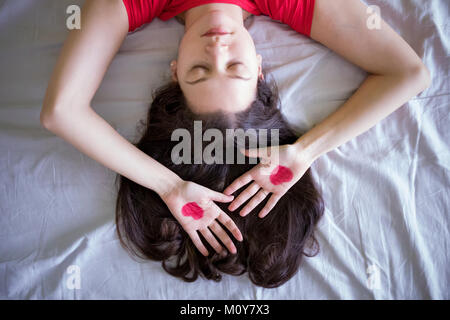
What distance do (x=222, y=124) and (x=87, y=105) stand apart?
479 millimetres

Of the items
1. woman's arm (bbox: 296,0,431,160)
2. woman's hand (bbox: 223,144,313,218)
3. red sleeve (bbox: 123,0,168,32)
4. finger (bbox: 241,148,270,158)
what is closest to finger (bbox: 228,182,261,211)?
woman's hand (bbox: 223,144,313,218)

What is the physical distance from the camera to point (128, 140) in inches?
47.7

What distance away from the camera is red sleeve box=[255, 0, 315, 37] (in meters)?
1.19

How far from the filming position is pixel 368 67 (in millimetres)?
1197

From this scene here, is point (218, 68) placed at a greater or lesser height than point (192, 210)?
greater

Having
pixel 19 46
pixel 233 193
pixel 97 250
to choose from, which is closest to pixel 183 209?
pixel 233 193

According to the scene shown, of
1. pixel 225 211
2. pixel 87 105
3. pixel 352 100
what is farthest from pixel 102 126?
pixel 352 100

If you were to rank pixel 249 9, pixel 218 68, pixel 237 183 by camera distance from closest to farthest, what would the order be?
pixel 218 68 → pixel 237 183 → pixel 249 9

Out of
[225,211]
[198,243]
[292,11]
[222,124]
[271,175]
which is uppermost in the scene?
[292,11]

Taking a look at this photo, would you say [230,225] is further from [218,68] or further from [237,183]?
[218,68]

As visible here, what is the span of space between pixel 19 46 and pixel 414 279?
172 centimetres

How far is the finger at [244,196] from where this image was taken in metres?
1.13

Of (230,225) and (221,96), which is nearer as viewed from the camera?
(221,96)
